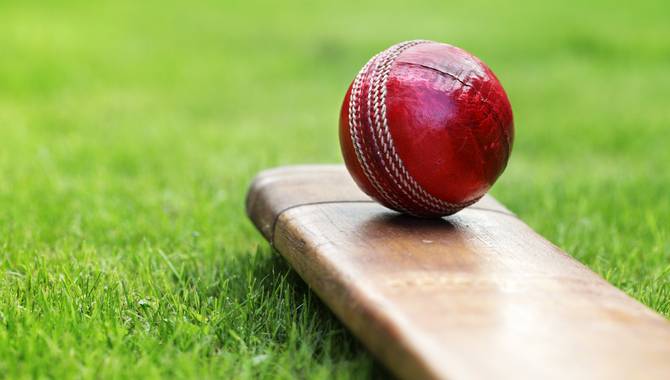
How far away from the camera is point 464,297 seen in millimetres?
1840

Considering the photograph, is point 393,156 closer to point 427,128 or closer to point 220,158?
point 427,128

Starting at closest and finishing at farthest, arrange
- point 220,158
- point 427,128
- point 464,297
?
1. point 464,297
2. point 427,128
3. point 220,158

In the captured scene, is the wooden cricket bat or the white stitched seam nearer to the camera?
the wooden cricket bat

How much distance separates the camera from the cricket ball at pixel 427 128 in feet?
7.33

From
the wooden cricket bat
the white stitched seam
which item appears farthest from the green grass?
the white stitched seam

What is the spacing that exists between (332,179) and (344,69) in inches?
217

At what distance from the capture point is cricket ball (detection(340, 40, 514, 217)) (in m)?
2.23

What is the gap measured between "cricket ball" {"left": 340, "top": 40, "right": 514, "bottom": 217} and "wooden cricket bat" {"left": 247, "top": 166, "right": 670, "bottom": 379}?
0.14 m

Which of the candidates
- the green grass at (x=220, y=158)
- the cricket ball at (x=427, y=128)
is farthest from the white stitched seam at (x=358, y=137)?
the green grass at (x=220, y=158)

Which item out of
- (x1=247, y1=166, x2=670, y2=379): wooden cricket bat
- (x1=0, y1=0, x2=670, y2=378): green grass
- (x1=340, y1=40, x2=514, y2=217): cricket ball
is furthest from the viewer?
(x1=340, y1=40, x2=514, y2=217): cricket ball

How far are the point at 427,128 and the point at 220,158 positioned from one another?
2508mm

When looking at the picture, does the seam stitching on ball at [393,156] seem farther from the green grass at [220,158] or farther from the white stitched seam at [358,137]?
the green grass at [220,158]

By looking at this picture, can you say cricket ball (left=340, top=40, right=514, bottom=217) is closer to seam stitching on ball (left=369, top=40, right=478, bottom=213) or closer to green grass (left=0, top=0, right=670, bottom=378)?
seam stitching on ball (left=369, top=40, right=478, bottom=213)

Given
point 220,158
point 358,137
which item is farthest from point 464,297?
point 220,158
